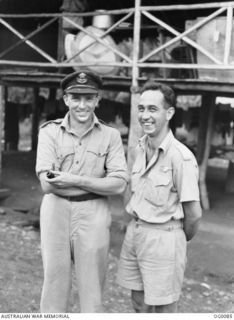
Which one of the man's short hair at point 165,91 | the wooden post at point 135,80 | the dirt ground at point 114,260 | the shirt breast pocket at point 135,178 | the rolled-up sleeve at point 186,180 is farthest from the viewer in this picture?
Answer: the wooden post at point 135,80

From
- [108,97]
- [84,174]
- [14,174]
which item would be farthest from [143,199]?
[108,97]

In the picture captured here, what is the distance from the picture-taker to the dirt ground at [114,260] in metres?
5.52

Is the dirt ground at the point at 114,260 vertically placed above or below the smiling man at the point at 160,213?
below

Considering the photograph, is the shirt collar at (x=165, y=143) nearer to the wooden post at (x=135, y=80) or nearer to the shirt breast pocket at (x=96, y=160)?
the shirt breast pocket at (x=96, y=160)

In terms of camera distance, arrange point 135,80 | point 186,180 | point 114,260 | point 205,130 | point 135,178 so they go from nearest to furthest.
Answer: point 186,180, point 135,178, point 114,260, point 135,80, point 205,130

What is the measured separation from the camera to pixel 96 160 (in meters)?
3.34

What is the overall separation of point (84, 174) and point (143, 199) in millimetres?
442

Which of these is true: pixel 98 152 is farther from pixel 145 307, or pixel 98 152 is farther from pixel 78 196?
pixel 145 307

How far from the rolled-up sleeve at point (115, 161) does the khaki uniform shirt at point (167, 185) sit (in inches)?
7.5

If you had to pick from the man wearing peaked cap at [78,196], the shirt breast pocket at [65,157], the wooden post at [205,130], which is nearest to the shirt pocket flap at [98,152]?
the man wearing peaked cap at [78,196]

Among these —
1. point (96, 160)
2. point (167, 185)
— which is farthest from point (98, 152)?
point (167, 185)

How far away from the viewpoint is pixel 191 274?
6.80 metres

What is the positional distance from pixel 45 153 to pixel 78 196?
1.21 ft

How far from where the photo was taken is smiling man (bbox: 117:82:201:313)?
A: 311cm
